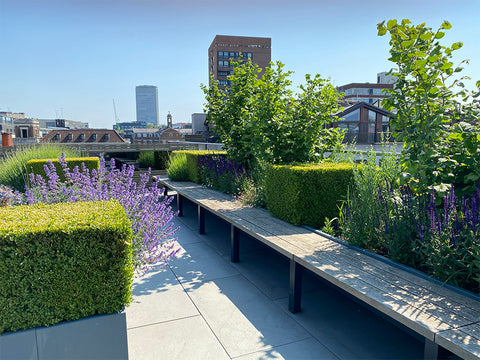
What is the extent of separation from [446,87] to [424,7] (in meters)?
2.88

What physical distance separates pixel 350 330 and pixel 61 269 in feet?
7.83

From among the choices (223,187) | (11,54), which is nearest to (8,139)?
(11,54)

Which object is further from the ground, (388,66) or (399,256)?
(388,66)

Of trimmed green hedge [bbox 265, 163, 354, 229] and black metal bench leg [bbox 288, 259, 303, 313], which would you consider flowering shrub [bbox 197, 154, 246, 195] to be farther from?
black metal bench leg [bbox 288, 259, 303, 313]

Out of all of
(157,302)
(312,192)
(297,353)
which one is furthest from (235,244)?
(297,353)

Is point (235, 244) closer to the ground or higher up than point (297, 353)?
higher up

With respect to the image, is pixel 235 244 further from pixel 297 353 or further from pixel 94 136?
pixel 94 136

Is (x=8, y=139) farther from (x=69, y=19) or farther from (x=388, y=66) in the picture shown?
(x=388, y=66)

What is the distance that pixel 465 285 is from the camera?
249cm

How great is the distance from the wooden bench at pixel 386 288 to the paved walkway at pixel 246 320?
0.90 ft

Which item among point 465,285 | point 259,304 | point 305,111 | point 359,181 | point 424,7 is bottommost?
point 259,304

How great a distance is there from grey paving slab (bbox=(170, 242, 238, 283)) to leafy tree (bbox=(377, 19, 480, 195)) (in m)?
2.52

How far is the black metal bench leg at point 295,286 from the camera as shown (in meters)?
3.17

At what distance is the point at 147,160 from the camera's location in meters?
12.4
